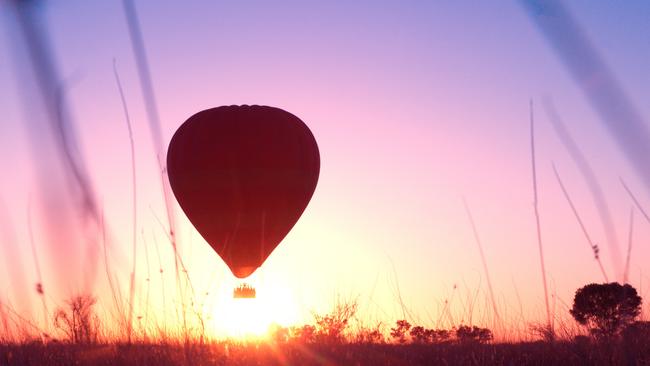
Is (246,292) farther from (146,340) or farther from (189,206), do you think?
(146,340)

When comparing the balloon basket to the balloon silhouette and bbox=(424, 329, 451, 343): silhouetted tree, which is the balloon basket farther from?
bbox=(424, 329, 451, 343): silhouetted tree

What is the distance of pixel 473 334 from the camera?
870 centimetres

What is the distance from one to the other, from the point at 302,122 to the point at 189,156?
10.5 feet

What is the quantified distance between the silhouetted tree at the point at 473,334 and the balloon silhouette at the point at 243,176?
1086cm

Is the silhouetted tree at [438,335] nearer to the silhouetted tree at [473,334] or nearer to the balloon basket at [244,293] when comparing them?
the silhouetted tree at [473,334]

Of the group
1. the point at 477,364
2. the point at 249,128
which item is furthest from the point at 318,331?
the point at 249,128

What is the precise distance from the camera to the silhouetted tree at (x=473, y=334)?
8.34 meters

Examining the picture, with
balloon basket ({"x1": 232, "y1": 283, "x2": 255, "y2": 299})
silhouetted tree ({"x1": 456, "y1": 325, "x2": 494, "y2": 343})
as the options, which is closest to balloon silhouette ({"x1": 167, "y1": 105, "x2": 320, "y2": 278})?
balloon basket ({"x1": 232, "y1": 283, "x2": 255, "y2": 299})

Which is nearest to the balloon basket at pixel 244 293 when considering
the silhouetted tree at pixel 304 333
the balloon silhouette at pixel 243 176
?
the balloon silhouette at pixel 243 176

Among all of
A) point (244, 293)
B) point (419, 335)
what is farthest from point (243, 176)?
point (419, 335)

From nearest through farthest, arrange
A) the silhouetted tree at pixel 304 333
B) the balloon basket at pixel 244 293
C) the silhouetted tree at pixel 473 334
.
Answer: the silhouetted tree at pixel 473 334 → the silhouetted tree at pixel 304 333 → the balloon basket at pixel 244 293

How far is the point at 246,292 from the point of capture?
19812 millimetres

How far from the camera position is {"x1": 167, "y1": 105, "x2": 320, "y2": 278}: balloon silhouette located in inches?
775

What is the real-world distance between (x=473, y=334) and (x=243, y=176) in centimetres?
1279
